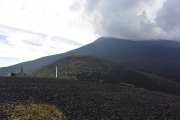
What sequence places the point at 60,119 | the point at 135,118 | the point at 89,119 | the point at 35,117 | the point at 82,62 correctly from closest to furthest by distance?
the point at 35,117 < the point at 60,119 < the point at 89,119 < the point at 135,118 < the point at 82,62

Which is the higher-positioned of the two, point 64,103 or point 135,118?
point 64,103

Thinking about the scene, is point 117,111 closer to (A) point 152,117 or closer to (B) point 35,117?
(A) point 152,117

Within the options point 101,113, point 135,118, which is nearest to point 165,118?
point 135,118

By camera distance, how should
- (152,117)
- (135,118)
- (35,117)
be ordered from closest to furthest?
(35,117)
(135,118)
(152,117)

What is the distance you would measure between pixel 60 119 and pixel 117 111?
632 cm

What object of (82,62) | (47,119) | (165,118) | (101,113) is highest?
(82,62)

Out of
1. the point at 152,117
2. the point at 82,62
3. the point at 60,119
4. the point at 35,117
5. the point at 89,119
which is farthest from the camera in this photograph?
the point at 82,62

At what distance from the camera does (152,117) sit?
15156 millimetres

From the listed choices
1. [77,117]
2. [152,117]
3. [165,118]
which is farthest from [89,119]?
[165,118]

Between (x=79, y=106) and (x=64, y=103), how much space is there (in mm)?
1466

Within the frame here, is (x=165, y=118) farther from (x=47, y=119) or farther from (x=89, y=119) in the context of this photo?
(x=47, y=119)

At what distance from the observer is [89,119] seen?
12.3 meters

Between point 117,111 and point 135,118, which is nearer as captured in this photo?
point 135,118

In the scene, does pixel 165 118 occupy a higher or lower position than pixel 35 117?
lower
